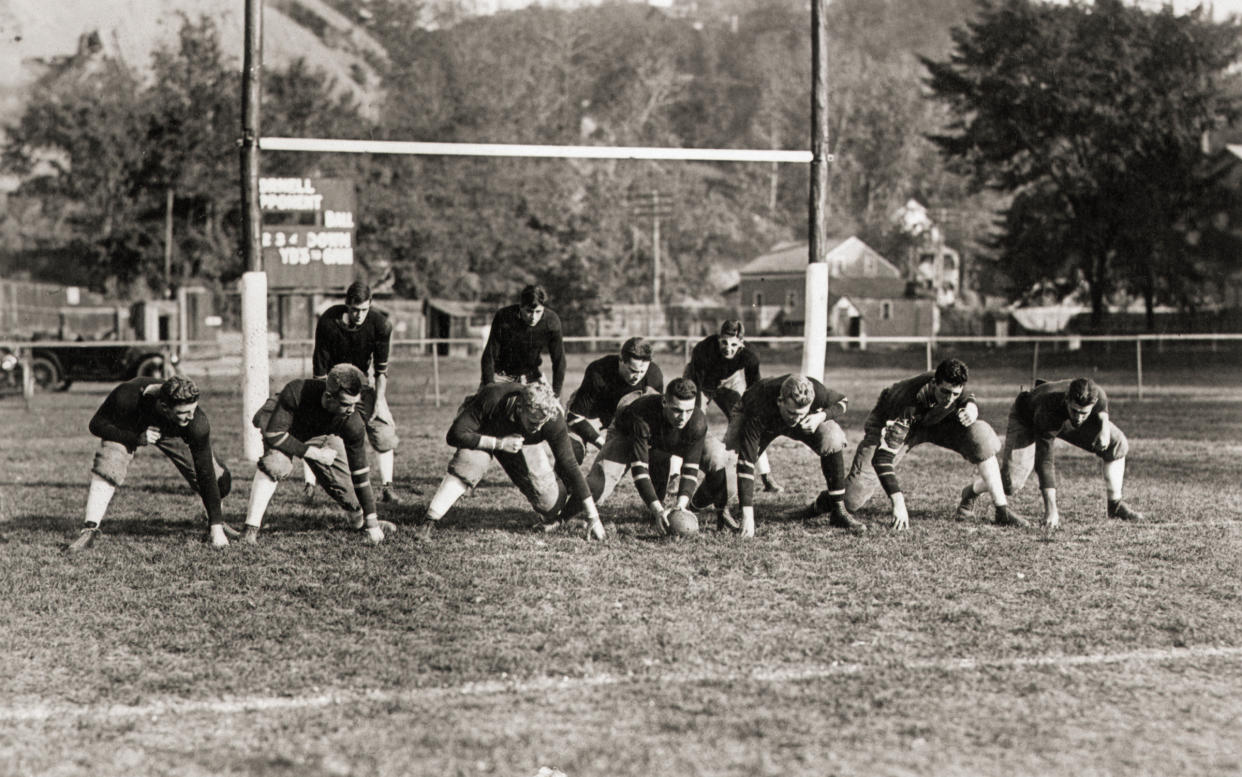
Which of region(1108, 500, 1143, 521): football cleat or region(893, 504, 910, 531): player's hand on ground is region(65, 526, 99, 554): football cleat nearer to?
region(893, 504, 910, 531): player's hand on ground

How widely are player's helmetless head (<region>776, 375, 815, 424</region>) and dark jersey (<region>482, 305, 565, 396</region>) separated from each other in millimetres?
2099

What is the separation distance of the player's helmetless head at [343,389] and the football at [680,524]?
215 centimetres

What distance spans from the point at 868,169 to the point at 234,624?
248 feet

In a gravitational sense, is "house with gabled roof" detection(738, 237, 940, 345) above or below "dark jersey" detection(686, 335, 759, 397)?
above

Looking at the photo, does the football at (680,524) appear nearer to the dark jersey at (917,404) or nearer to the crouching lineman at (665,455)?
the crouching lineman at (665,455)

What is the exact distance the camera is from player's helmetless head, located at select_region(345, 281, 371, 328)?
9.46 metres

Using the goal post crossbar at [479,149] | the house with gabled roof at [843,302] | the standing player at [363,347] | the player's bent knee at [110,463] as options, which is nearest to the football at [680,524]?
the standing player at [363,347]

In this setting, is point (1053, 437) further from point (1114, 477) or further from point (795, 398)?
point (795, 398)

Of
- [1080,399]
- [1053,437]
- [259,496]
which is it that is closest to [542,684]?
[259,496]

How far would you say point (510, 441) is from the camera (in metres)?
8.09

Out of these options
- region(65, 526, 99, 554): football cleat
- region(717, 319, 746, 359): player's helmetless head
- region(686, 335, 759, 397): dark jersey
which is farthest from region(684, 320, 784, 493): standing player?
region(65, 526, 99, 554): football cleat

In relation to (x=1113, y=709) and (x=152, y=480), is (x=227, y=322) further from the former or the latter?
(x=1113, y=709)

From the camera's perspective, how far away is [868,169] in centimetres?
7831

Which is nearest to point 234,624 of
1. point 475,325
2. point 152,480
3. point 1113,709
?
point 1113,709
